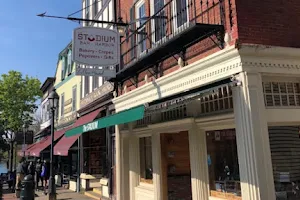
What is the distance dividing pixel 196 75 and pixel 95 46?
134 inches

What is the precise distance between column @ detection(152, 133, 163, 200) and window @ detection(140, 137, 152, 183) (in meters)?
0.74

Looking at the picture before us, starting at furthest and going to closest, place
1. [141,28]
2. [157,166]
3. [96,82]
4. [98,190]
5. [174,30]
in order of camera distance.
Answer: [96,82] < [98,190] < [141,28] < [157,166] < [174,30]

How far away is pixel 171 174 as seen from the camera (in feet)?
31.8

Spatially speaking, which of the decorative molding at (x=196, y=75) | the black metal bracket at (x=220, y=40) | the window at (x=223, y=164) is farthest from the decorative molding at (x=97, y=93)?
the black metal bracket at (x=220, y=40)

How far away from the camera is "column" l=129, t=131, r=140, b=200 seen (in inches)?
→ 436

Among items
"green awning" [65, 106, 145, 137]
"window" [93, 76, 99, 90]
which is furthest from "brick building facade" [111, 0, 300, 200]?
"window" [93, 76, 99, 90]

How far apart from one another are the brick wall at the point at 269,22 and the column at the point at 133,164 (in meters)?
6.14

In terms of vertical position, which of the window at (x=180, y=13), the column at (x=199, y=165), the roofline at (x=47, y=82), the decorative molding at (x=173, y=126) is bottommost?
the column at (x=199, y=165)

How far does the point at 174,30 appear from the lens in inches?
330

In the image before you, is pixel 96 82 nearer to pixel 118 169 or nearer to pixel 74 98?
pixel 74 98

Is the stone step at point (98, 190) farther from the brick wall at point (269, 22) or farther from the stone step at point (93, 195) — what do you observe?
the brick wall at point (269, 22)

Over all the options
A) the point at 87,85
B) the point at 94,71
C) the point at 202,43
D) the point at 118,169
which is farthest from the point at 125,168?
the point at 87,85

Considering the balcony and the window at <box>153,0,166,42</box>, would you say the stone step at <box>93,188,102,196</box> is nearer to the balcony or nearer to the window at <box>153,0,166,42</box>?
the balcony

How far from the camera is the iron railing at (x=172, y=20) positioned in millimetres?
6855
